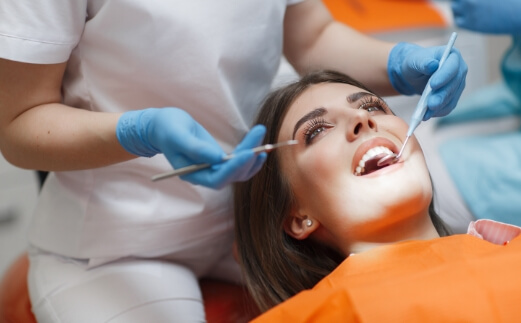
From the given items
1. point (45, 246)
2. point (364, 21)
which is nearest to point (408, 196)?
point (45, 246)

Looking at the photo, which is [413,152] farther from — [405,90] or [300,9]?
[300,9]

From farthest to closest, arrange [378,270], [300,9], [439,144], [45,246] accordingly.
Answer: [439,144], [300,9], [45,246], [378,270]

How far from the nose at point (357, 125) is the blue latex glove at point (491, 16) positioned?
33.8 inches

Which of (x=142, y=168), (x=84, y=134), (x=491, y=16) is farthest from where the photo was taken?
(x=491, y=16)

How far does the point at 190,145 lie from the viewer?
0.88 metres

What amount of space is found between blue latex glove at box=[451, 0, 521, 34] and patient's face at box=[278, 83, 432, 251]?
0.76m

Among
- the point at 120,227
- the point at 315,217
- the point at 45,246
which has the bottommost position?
the point at 45,246

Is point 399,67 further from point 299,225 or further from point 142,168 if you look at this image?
point 142,168

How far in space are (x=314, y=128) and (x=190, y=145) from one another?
33 centimetres

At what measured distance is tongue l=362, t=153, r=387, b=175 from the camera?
108 centimetres

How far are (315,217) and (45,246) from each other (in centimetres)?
59

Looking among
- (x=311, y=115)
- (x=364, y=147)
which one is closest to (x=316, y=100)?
(x=311, y=115)

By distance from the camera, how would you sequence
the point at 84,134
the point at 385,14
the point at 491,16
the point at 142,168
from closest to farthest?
1. the point at 84,134
2. the point at 142,168
3. the point at 491,16
4. the point at 385,14

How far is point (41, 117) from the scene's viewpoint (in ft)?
3.52
